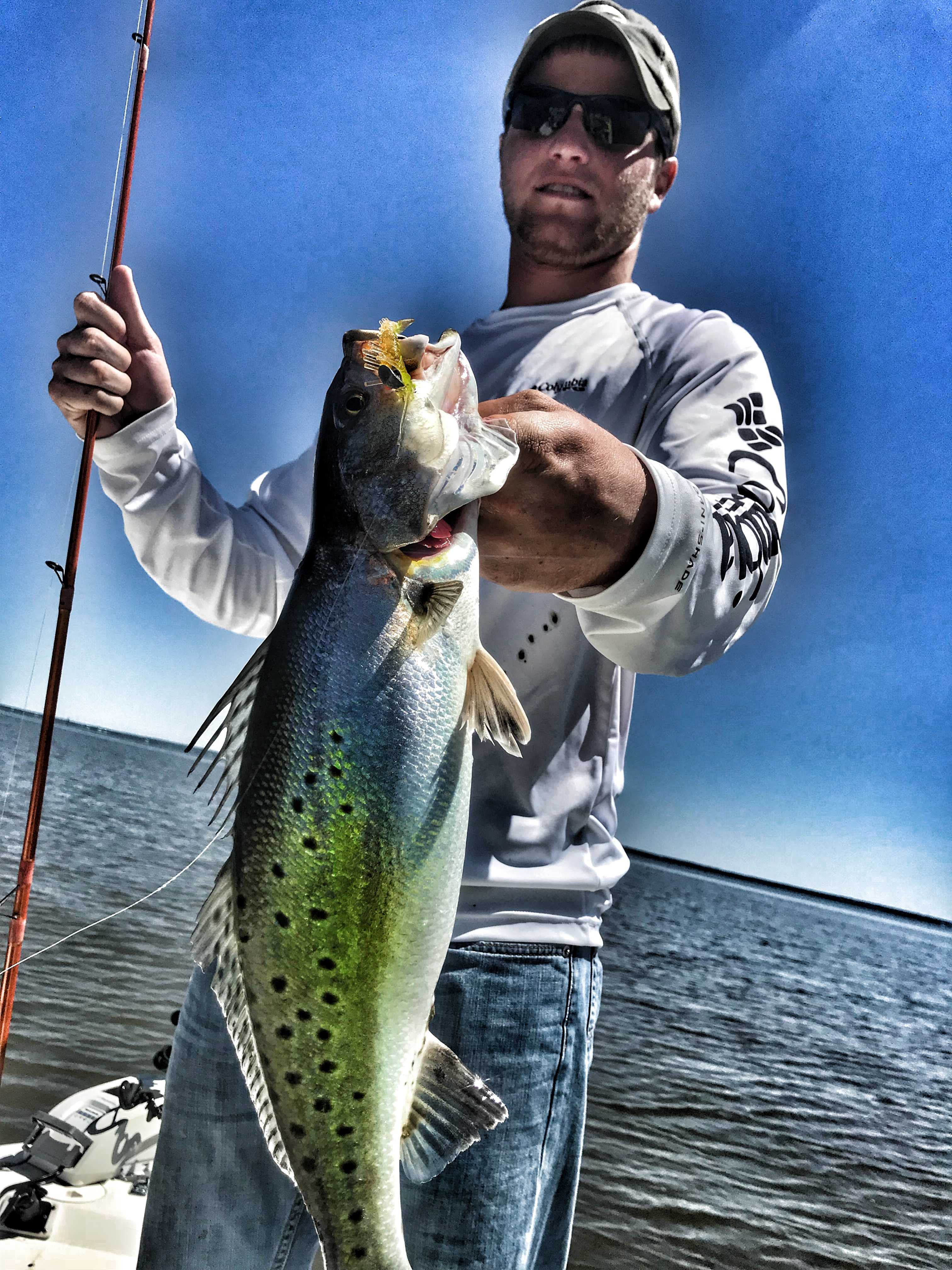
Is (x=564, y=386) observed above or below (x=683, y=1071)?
above

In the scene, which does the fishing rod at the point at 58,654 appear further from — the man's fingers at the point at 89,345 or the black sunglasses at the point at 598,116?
the black sunglasses at the point at 598,116

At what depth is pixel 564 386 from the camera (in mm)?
2295

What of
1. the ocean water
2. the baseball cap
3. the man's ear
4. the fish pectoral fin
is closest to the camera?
the fish pectoral fin

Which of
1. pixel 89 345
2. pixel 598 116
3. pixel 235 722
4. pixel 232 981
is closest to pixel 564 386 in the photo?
pixel 598 116

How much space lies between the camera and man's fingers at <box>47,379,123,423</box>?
74.2 inches

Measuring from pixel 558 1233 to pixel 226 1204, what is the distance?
766 millimetres

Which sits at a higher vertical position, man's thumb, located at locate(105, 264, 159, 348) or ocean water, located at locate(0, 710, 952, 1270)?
man's thumb, located at locate(105, 264, 159, 348)

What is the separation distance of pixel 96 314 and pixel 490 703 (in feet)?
3.67

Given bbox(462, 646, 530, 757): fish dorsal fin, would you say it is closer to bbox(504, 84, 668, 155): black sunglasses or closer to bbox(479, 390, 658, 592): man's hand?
bbox(479, 390, 658, 592): man's hand

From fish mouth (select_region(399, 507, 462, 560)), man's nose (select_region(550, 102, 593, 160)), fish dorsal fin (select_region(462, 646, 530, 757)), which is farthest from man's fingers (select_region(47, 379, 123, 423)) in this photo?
man's nose (select_region(550, 102, 593, 160))

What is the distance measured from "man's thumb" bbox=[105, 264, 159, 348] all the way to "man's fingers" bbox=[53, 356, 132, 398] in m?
0.12

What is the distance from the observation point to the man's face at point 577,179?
8.05ft

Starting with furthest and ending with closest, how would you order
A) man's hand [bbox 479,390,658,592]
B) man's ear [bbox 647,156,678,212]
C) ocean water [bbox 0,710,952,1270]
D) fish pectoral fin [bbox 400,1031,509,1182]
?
ocean water [bbox 0,710,952,1270]
man's ear [bbox 647,156,678,212]
fish pectoral fin [bbox 400,1031,509,1182]
man's hand [bbox 479,390,658,592]

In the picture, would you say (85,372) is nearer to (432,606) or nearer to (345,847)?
(432,606)
